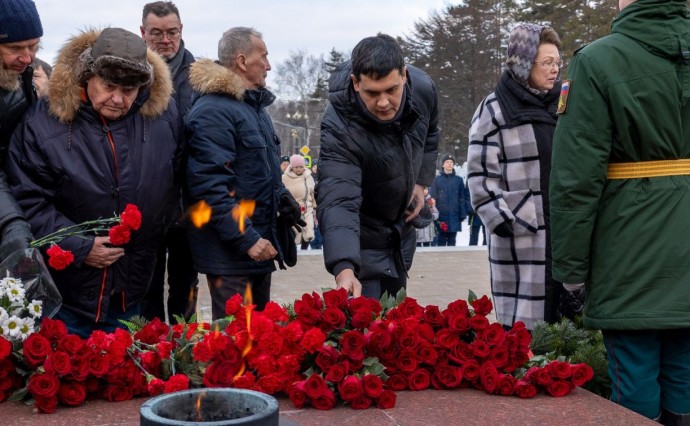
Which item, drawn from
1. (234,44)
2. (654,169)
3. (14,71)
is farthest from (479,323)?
(234,44)

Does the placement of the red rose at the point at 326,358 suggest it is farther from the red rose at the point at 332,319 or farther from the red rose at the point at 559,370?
the red rose at the point at 559,370

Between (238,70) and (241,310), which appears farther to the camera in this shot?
(238,70)

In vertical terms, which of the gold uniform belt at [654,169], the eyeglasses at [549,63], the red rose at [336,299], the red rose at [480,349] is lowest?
the red rose at [480,349]

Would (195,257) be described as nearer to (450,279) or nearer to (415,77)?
(415,77)

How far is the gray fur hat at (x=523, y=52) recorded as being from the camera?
398cm

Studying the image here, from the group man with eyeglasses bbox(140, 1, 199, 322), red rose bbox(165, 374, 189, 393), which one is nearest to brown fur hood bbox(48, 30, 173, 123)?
man with eyeglasses bbox(140, 1, 199, 322)

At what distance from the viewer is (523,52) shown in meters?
3.99

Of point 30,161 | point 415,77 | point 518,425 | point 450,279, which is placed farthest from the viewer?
point 450,279

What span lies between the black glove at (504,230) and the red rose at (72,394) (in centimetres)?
224

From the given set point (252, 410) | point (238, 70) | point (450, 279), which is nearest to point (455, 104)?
point (450, 279)

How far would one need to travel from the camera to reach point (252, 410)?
163cm

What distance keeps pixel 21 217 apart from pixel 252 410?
1.54 metres

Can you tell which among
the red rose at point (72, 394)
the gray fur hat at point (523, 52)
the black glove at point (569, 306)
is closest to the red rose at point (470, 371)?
the red rose at point (72, 394)

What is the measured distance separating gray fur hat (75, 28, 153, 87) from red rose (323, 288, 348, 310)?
1288mm
